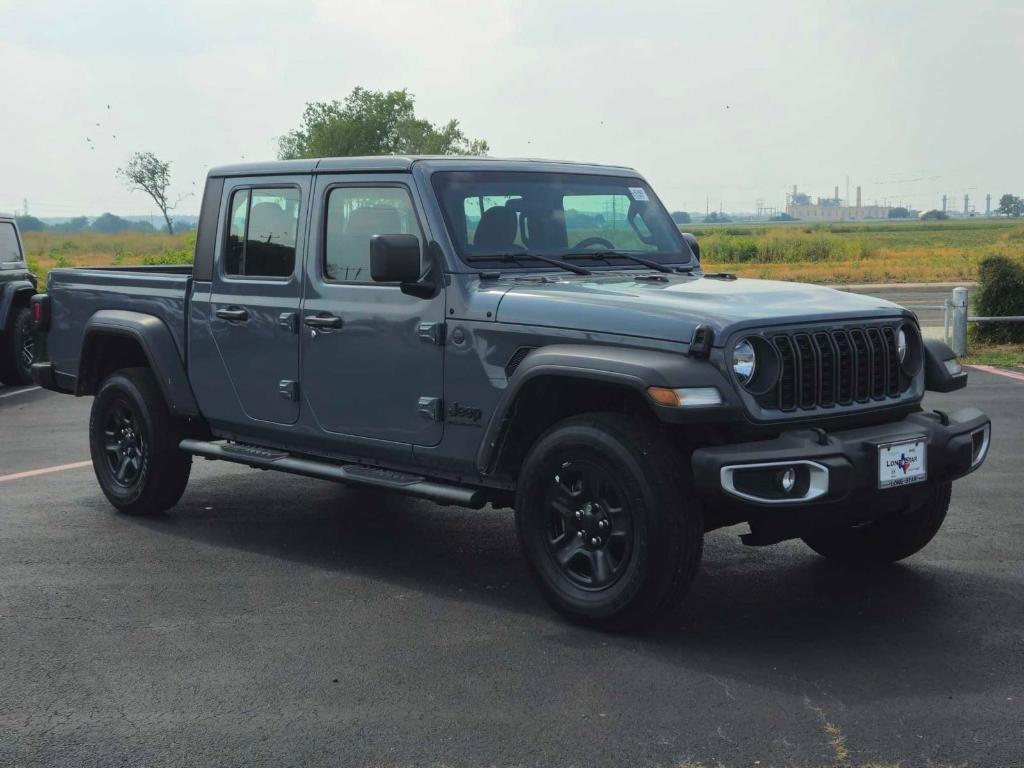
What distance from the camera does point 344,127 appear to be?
274 feet

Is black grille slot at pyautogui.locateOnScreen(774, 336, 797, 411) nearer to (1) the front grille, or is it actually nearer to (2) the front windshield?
(1) the front grille

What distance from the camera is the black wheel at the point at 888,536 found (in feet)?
19.8

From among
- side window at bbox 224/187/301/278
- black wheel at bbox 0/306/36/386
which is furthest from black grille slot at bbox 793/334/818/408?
black wheel at bbox 0/306/36/386

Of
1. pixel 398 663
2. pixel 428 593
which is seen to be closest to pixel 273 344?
pixel 428 593

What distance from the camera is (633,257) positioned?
6.57 meters

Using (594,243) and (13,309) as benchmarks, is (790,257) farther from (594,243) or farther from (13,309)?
(594,243)

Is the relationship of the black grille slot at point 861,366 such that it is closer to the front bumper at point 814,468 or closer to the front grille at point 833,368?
the front grille at point 833,368

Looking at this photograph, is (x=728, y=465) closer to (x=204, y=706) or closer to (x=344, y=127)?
(x=204, y=706)

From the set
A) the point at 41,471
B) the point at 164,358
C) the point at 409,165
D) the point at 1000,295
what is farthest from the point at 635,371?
the point at 1000,295

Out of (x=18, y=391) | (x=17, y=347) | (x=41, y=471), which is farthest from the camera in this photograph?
(x=17, y=347)

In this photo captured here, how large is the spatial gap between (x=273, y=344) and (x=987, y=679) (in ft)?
12.1

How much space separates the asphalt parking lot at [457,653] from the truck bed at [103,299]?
1083 millimetres

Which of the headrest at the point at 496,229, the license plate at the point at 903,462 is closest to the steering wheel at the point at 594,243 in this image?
the headrest at the point at 496,229

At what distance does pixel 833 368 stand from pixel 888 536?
131 centimetres
